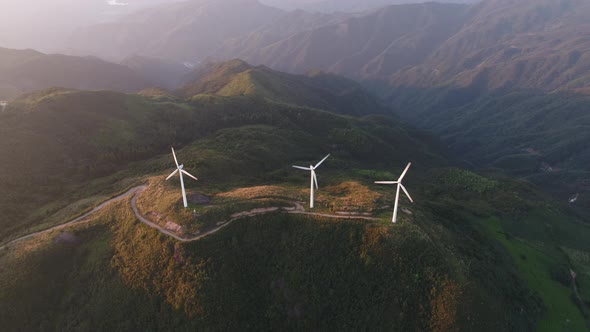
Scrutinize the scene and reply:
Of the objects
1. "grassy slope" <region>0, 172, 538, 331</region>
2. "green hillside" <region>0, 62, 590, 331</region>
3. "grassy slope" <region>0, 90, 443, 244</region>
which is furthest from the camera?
"grassy slope" <region>0, 90, 443, 244</region>

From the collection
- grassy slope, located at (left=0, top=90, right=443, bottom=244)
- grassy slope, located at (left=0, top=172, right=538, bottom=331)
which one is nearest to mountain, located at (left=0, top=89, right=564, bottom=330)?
grassy slope, located at (left=0, top=172, right=538, bottom=331)

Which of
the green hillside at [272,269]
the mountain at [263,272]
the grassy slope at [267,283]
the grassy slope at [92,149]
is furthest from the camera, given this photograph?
the grassy slope at [92,149]

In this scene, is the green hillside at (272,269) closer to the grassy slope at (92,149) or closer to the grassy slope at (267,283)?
the grassy slope at (267,283)

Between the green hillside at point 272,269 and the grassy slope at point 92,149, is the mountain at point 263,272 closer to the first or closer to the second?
the green hillside at point 272,269

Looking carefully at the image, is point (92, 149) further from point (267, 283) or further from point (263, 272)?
point (267, 283)

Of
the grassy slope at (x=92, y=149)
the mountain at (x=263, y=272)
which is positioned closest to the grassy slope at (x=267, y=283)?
the mountain at (x=263, y=272)

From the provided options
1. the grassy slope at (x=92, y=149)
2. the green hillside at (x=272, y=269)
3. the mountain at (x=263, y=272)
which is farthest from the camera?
the grassy slope at (x=92, y=149)

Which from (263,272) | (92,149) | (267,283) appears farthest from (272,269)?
(92,149)

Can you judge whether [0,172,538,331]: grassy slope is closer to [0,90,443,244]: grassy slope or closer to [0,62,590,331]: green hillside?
[0,62,590,331]: green hillside

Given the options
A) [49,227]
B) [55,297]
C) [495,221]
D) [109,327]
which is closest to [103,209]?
[49,227]

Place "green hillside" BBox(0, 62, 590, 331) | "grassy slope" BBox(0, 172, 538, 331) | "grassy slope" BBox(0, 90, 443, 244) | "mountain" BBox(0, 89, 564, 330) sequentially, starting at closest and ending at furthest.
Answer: "grassy slope" BBox(0, 172, 538, 331) < "mountain" BBox(0, 89, 564, 330) < "green hillside" BBox(0, 62, 590, 331) < "grassy slope" BBox(0, 90, 443, 244)

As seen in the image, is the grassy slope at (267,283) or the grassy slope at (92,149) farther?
the grassy slope at (92,149)

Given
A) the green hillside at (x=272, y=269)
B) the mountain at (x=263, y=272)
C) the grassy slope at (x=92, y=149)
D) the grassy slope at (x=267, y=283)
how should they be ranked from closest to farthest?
the grassy slope at (x=267, y=283) < the mountain at (x=263, y=272) < the green hillside at (x=272, y=269) < the grassy slope at (x=92, y=149)

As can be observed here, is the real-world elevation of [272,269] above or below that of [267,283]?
above
